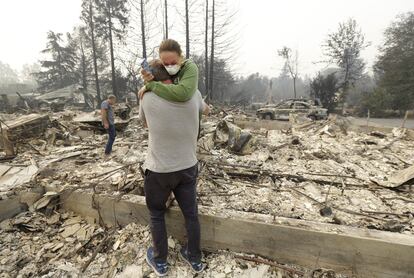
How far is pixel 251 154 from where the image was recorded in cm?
634

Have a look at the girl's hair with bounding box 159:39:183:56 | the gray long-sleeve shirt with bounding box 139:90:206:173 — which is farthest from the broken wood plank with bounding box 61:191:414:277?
the girl's hair with bounding box 159:39:183:56

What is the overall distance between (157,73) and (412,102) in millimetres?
26315

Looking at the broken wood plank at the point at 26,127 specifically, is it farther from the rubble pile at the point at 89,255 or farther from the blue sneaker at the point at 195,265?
the blue sneaker at the point at 195,265

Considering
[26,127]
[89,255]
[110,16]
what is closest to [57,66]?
[110,16]

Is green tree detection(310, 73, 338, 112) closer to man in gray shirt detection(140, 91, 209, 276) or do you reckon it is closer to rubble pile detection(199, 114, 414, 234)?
rubble pile detection(199, 114, 414, 234)

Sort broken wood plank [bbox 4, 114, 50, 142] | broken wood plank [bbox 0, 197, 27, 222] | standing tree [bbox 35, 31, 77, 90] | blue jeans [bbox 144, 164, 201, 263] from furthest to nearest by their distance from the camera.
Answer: standing tree [bbox 35, 31, 77, 90] → broken wood plank [bbox 4, 114, 50, 142] → broken wood plank [bbox 0, 197, 27, 222] → blue jeans [bbox 144, 164, 201, 263]

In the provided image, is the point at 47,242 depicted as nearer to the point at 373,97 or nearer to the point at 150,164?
the point at 150,164

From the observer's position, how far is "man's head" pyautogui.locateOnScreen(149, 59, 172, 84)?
2076mm

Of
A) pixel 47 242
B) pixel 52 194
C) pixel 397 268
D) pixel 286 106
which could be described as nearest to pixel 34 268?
pixel 47 242

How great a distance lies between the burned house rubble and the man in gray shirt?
382mm

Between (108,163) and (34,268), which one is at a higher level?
(108,163)

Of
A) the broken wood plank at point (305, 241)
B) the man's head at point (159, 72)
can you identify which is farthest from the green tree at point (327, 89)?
the man's head at point (159, 72)

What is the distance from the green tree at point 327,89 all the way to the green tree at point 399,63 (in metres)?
4.55

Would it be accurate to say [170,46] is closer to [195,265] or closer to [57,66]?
[195,265]
